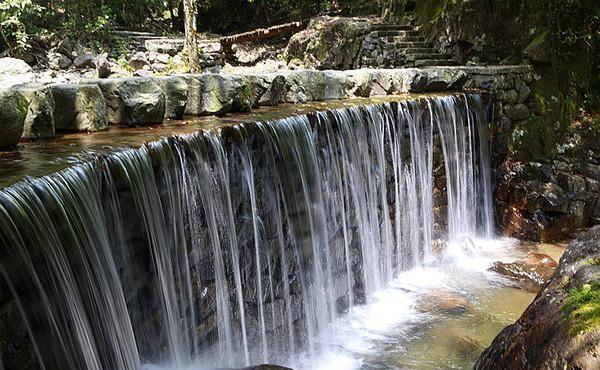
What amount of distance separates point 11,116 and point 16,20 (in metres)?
11.4

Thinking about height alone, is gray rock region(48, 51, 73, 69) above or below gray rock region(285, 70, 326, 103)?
above

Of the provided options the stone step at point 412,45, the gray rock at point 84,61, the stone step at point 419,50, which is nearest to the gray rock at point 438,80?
the stone step at point 419,50

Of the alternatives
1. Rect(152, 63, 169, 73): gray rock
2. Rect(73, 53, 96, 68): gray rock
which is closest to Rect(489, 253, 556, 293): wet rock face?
Rect(152, 63, 169, 73): gray rock

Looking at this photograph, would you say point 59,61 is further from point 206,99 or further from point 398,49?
point 206,99

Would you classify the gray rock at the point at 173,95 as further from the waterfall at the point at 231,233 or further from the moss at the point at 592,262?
the moss at the point at 592,262

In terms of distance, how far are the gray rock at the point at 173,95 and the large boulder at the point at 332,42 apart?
7895mm

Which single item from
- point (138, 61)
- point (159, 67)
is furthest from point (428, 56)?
point (138, 61)

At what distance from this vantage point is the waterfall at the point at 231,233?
289 centimetres

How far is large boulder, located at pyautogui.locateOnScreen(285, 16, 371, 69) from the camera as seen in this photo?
41.9ft

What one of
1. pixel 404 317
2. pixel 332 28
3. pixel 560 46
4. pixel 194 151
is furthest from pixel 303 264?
pixel 332 28

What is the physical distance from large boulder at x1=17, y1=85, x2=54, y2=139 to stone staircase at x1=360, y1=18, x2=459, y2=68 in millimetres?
7934

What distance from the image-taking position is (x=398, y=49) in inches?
444

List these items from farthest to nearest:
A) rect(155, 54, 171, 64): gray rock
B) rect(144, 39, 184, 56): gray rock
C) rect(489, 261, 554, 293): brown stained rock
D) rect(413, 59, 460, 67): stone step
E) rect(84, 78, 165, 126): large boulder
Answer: rect(144, 39, 184, 56): gray rock → rect(155, 54, 171, 64): gray rock → rect(413, 59, 460, 67): stone step → rect(489, 261, 554, 293): brown stained rock → rect(84, 78, 165, 126): large boulder

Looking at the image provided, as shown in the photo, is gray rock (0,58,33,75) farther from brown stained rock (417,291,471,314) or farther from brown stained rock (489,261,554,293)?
brown stained rock (489,261,554,293)
